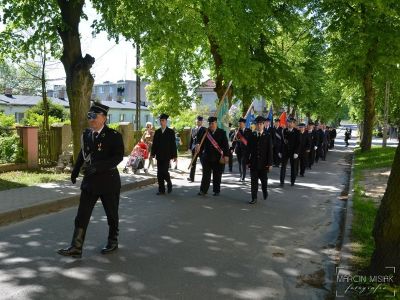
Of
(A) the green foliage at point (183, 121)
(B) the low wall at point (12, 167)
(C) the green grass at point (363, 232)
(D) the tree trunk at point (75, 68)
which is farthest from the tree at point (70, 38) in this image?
(A) the green foliage at point (183, 121)

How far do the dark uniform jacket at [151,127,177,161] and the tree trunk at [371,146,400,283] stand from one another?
7.13 meters

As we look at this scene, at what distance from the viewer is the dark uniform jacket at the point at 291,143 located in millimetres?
14984

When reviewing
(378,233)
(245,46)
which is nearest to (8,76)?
(245,46)

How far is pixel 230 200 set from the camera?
11219 millimetres

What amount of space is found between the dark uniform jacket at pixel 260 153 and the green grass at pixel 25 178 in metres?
5.47

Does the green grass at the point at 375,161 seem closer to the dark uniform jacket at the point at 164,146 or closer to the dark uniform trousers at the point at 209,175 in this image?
the dark uniform trousers at the point at 209,175

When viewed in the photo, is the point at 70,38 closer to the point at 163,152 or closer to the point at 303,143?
the point at 163,152

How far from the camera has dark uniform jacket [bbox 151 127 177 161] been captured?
464 inches

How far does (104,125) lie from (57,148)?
1161 cm

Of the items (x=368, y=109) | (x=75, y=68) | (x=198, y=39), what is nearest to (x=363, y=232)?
(x=75, y=68)

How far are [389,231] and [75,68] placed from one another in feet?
36.9

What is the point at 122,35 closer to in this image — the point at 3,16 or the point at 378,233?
the point at 3,16

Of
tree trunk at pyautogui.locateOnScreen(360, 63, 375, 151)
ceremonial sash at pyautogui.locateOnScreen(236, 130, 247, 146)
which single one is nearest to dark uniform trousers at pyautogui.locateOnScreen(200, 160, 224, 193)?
ceremonial sash at pyautogui.locateOnScreen(236, 130, 247, 146)

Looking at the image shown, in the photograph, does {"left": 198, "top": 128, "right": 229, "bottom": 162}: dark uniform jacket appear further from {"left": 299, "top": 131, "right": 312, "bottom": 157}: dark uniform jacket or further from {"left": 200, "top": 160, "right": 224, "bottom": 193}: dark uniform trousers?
{"left": 299, "top": 131, "right": 312, "bottom": 157}: dark uniform jacket
